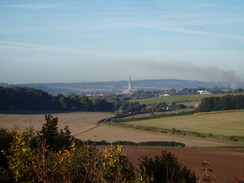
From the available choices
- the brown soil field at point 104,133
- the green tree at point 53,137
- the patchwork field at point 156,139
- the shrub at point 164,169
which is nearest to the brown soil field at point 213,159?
the patchwork field at point 156,139

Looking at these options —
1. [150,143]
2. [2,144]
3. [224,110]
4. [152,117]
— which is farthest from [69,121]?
[2,144]

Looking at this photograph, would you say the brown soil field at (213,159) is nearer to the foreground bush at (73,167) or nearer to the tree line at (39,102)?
the foreground bush at (73,167)

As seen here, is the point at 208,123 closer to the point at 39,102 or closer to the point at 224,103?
the point at 224,103

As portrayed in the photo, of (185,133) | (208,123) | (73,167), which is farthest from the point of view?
(208,123)

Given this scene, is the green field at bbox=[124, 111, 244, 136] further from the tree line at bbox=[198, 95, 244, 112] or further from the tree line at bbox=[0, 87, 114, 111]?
the tree line at bbox=[0, 87, 114, 111]

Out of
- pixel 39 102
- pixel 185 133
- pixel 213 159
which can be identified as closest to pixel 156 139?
pixel 185 133

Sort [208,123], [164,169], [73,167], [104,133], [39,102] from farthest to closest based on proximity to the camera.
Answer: [39,102], [208,123], [104,133], [164,169], [73,167]
